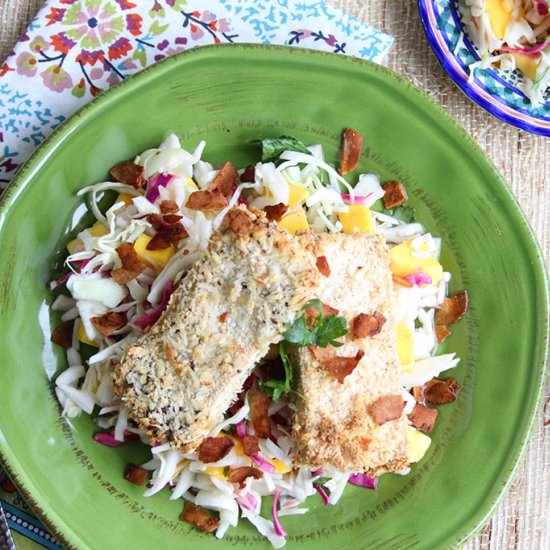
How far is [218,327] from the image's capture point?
132 inches

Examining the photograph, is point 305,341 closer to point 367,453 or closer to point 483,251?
point 367,453

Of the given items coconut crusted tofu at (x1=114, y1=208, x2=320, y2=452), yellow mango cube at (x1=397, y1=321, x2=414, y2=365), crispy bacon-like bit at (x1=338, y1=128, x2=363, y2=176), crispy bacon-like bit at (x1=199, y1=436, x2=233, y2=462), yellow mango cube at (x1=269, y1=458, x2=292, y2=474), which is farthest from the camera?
crispy bacon-like bit at (x1=338, y1=128, x2=363, y2=176)

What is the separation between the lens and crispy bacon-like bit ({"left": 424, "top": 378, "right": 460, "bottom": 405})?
157 inches

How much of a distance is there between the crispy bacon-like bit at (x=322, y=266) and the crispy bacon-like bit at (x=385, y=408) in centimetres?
58

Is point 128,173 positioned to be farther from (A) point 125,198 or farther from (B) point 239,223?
(B) point 239,223

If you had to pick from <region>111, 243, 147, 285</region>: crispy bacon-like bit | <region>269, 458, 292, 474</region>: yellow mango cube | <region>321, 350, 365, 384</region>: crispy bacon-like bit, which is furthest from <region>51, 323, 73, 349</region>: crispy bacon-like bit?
<region>321, 350, 365, 384</region>: crispy bacon-like bit

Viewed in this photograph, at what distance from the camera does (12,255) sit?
143 inches

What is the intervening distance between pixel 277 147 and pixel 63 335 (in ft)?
4.25

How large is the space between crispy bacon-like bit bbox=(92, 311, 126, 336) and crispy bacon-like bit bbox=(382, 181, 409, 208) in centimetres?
140

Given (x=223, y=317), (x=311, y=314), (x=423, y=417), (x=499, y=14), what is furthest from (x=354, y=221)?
(x=499, y=14)

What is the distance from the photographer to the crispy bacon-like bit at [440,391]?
3.99m

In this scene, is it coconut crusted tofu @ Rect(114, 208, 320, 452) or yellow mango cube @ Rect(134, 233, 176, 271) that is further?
yellow mango cube @ Rect(134, 233, 176, 271)

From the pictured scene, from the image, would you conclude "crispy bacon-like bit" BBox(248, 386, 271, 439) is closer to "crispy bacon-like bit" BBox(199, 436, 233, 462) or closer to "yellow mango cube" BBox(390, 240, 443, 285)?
"crispy bacon-like bit" BBox(199, 436, 233, 462)

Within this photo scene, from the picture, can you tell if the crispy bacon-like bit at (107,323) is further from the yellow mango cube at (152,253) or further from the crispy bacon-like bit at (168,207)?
the crispy bacon-like bit at (168,207)
